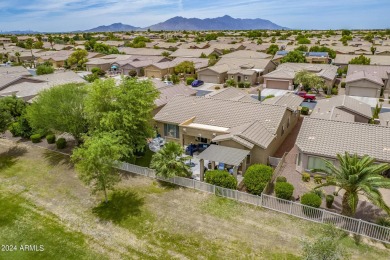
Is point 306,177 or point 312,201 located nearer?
point 312,201

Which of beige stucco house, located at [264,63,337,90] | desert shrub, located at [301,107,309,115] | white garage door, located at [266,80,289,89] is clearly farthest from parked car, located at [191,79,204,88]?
desert shrub, located at [301,107,309,115]

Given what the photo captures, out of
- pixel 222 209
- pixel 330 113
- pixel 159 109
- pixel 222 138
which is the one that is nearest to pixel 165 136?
pixel 159 109

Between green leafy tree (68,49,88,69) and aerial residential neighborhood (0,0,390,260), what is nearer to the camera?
aerial residential neighborhood (0,0,390,260)

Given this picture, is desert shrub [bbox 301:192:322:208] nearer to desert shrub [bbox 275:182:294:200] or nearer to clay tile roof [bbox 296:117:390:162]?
desert shrub [bbox 275:182:294:200]

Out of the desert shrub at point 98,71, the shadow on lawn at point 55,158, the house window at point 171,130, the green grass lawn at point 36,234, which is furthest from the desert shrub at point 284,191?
the desert shrub at point 98,71

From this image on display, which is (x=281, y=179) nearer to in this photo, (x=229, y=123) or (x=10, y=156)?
(x=229, y=123)

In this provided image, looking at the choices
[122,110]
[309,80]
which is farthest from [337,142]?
[309,80]

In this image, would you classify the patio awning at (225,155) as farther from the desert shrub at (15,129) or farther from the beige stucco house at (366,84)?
the beige stucco house at (366,84)
